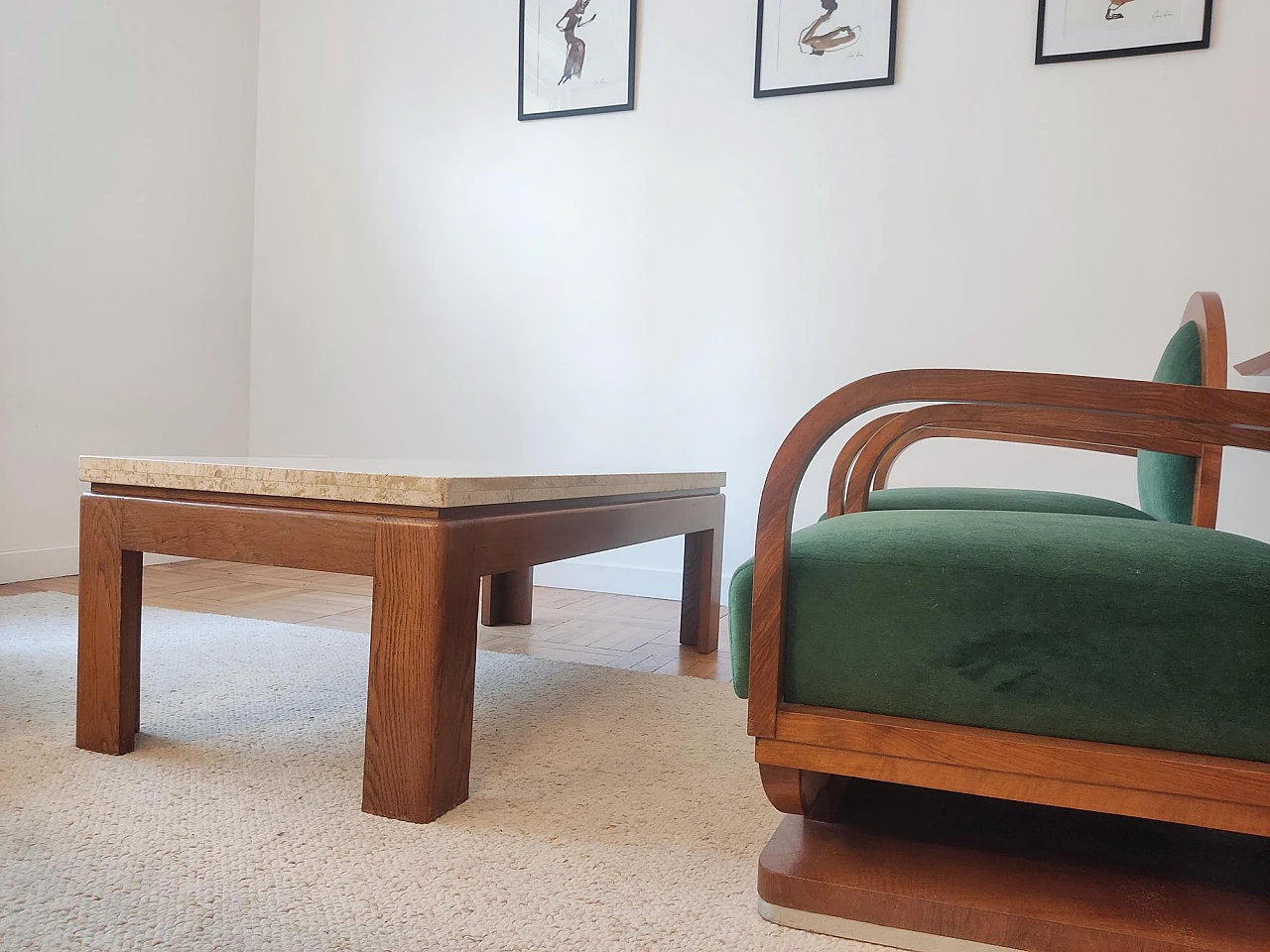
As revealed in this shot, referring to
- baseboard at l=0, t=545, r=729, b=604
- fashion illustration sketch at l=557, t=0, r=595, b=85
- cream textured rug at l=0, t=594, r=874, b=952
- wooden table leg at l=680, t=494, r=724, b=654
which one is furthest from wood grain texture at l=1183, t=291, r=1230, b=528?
fashion illustration sketch at l=557, t=0, r=595, b=85

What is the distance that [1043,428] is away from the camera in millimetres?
1346

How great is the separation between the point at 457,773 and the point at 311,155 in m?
3.01

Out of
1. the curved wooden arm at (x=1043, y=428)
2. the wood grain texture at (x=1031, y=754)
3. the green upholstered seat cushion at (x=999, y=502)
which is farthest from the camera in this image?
the green upholstered seat cushion at (x=999, y=502)

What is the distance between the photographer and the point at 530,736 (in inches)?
59.9

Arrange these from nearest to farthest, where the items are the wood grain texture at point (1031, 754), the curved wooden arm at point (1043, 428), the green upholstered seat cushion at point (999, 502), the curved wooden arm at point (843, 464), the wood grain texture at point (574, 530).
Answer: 1. the wood grain texture at point (1031, 754)
2. the curved wooden arm at point (1043, 428)
3. the wood grain texture at point (574, 530)
4. the green upholstered seat cushion at point (999, 502)
5. the curved wooden arm at point (843, 464)

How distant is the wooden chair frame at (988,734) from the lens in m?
0.84

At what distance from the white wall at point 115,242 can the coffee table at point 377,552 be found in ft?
5.88

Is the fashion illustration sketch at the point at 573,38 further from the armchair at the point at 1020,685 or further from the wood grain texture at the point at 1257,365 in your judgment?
the armchair at the point at 1020,685

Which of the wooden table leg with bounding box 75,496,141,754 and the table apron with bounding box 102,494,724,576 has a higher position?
the table apron with bounding box 102,494,724,576

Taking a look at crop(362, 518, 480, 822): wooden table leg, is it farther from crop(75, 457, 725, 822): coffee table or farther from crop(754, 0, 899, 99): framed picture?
crop(754, 0, 899, 99): framed picture

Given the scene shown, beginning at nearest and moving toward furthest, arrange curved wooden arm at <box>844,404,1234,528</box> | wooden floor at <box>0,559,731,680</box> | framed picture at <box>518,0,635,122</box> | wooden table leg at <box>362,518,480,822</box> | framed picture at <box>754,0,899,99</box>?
curved wooden arm at <box>844,404,1234,528</box> → wooden table leg at <box>362,518,480,822</box> → wooden floor at <box>0,559,731,680</box> → framed picture at <box>754,0,899,99</box> → framed picture at <box>518,0,635,122</box>

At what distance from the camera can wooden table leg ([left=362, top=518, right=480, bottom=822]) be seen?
1.14m

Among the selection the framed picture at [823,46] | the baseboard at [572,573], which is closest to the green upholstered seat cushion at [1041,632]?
the baseboard at [572,573]

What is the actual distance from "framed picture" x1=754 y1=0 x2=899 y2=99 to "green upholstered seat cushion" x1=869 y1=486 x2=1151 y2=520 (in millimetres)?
1530
